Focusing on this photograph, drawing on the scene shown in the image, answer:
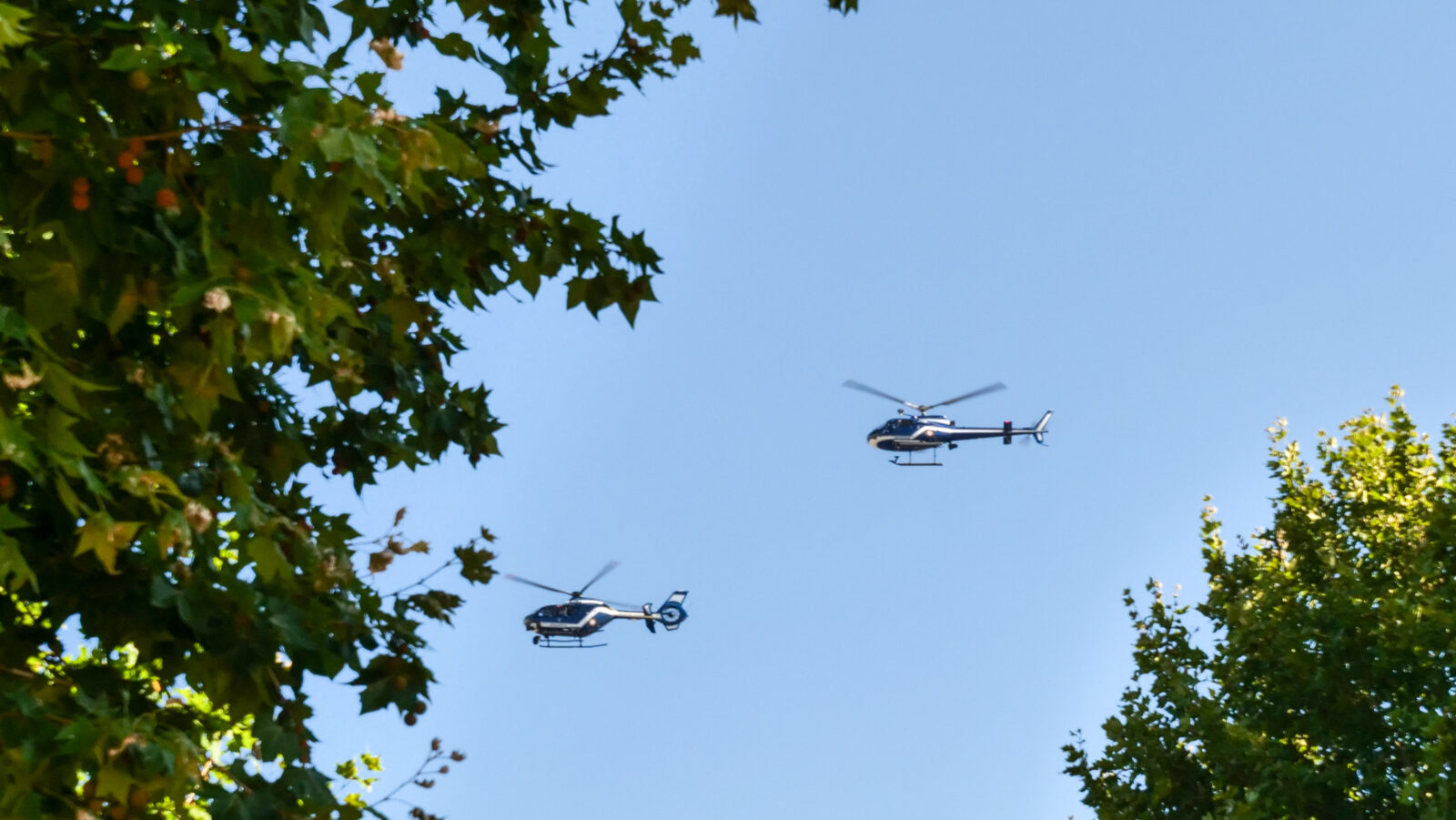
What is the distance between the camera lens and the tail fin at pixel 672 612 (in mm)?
59000

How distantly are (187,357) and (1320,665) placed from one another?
71.6 feet

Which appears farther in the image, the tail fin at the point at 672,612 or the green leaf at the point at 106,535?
the tail fin at the point at 672,612

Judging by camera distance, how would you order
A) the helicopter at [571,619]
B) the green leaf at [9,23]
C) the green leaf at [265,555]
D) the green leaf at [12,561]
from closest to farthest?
the green leaf at [9,23] → the green leaf at [12,561] → the green leaf at [265,555] → the helicopter at [571,619]

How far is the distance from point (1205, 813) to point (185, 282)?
21.5m

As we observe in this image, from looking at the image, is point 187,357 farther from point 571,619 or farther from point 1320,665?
point 571,619

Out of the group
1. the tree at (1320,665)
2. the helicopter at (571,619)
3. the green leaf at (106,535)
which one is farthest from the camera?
the helicopter at (571,619)

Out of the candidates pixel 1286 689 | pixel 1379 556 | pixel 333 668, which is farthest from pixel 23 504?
pixel 1379 556

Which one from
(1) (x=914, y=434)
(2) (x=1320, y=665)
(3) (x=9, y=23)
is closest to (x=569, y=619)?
(1) (x=914, y=434)

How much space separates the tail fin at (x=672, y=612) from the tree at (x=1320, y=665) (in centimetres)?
3278

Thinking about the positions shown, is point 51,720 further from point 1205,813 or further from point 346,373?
Result: point 1205,813

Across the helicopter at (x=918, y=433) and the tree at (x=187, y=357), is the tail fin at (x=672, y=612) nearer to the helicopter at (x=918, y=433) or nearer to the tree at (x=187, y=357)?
the helicopter at (x=918, y=433)

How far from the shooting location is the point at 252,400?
25.2 ft

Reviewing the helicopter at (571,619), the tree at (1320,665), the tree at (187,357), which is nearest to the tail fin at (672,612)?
the helicopter at (571,619)

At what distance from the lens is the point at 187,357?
217 inches
